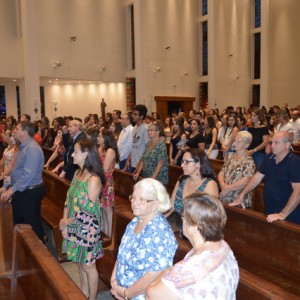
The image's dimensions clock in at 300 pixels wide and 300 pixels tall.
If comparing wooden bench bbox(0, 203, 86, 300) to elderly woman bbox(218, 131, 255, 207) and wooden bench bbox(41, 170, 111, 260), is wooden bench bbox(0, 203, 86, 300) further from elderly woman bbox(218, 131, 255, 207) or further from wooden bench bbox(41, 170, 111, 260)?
elderly woman bbox(218, 131, 255, 207)

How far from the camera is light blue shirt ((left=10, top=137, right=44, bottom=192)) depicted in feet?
14.5

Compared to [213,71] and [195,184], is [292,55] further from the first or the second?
[195,184]

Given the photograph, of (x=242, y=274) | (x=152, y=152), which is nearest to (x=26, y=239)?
(x=242, y=274)

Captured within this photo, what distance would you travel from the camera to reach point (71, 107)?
752 inches

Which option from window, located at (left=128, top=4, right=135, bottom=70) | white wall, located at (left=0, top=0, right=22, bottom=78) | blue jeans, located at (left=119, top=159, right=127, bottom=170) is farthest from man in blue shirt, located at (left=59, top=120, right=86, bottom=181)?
window, located at (left=128, top=4, right=135, bottom=70)

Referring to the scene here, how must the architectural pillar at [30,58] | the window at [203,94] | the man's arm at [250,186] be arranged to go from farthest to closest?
the window at [203,94] → the architectural pillar at [30,58] → the man's arm at [250,186]

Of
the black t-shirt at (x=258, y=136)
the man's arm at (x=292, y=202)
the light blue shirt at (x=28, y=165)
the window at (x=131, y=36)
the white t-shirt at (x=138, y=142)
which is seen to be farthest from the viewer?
the window at (x=131, y=36)

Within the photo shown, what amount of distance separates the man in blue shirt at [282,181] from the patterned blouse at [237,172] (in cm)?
42

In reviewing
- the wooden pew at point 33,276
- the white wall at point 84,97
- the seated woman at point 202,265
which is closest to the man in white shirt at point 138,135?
the wooden pew at point 33,276

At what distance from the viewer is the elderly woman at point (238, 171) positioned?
4.17 metres

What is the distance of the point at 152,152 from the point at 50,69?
38.7ft

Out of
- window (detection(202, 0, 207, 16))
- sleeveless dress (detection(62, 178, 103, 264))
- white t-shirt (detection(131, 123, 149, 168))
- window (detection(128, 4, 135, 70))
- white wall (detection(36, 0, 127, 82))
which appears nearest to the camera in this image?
sleeveless dress (detection(62, 178, 103, 264))

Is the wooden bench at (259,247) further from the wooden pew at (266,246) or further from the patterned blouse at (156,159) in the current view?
the patterned blouse at (156,159)

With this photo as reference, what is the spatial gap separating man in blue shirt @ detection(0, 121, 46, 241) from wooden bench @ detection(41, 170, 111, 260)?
1.19 feet
